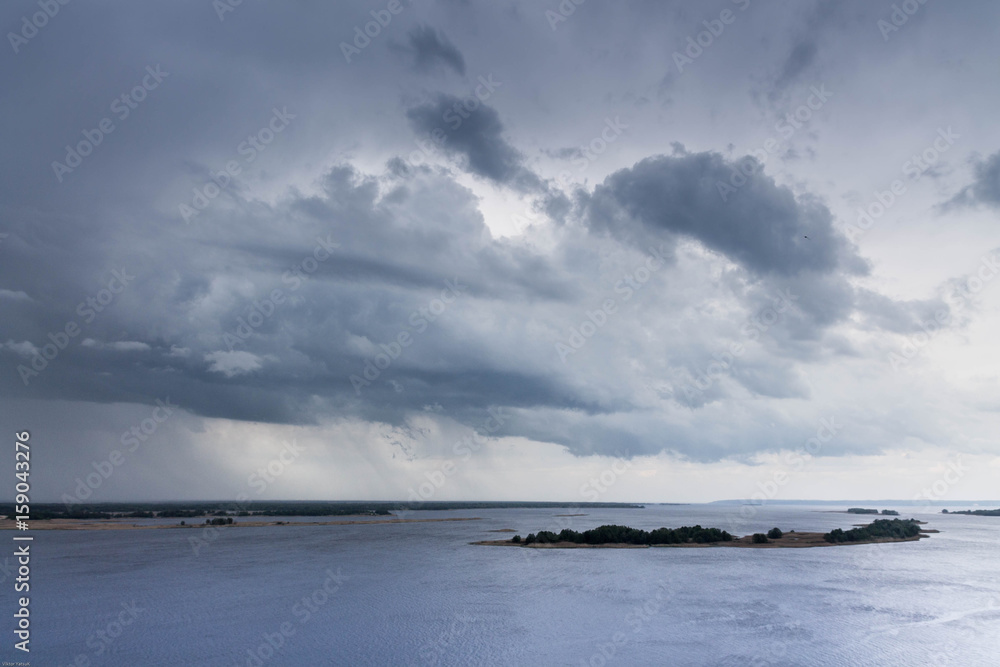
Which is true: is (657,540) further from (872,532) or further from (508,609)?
(508,609)

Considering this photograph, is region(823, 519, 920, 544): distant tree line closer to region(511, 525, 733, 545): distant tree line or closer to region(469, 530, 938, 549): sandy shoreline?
region(469, 530, 938, 549): sandy shoreline

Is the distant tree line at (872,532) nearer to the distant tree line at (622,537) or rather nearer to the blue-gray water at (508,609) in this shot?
the distant tree line at (622,537)

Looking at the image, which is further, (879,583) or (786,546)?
(786,546)

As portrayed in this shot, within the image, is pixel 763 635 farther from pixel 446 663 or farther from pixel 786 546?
pixel 786 546

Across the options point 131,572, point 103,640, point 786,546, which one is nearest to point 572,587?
point 103,640

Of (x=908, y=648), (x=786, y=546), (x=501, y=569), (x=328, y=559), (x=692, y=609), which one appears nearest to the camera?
(x=908, y=648)

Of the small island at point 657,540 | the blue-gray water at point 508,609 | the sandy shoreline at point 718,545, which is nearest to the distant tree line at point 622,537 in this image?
the small island at point 657,540

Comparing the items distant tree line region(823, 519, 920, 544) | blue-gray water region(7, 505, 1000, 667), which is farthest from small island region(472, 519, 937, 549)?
blue-gray water region(7, 505, 1000, 667)
